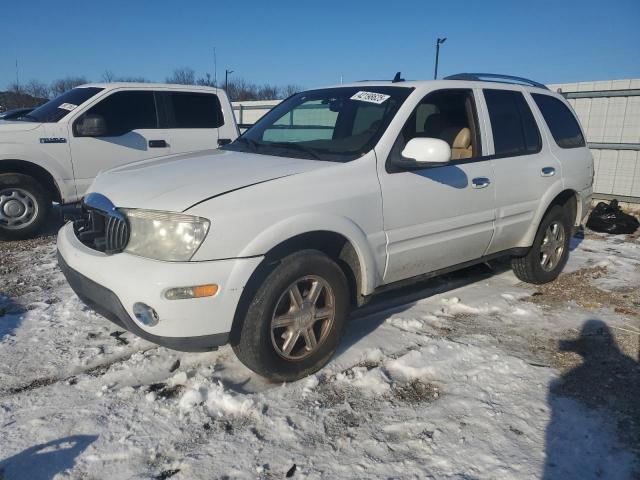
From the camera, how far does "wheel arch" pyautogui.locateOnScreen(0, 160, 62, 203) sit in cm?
607

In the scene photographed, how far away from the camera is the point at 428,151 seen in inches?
130

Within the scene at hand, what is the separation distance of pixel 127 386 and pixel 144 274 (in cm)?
84

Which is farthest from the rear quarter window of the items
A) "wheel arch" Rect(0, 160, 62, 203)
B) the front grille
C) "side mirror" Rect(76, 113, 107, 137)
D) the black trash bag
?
"wheel arch" Rect(0, 160, 62, 203)

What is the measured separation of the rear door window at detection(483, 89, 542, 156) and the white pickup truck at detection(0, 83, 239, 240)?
285cm

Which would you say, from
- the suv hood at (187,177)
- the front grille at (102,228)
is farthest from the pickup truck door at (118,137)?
the front grille at (102,228)

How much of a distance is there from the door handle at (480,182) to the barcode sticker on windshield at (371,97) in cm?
93

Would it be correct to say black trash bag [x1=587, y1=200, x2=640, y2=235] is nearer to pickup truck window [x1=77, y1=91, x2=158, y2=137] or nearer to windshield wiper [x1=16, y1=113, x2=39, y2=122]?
pickup truck window [x1=77, y1=91, x2=158, y2=137]

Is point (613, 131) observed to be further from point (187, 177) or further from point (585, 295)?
point (187, 177)

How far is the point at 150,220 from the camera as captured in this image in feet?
9.11

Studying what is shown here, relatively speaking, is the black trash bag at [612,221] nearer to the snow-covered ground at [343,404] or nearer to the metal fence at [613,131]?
the metal fence at [613,131]

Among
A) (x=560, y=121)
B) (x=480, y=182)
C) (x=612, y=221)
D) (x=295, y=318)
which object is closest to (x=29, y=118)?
(x=295, y=318)

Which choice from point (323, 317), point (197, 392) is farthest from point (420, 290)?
point (197, 392)

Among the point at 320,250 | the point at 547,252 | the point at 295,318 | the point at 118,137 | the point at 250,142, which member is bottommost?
the point at 547,252

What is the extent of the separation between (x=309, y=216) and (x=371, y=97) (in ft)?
4.49
